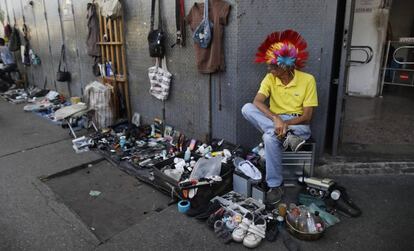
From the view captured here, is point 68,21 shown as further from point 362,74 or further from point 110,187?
point 362,74

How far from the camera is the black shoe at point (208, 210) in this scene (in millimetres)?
2660

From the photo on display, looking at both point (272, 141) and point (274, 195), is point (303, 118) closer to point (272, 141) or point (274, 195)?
point (272, 141)

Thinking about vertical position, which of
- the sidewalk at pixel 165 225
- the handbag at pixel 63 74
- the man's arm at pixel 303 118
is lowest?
the sidewalk at pixel 165 225

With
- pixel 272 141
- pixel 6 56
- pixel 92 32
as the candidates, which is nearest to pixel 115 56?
pixel 92 32

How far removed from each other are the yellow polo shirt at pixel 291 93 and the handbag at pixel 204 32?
83 centimetres

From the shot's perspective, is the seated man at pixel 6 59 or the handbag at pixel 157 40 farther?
the seated man at pixel 6 59

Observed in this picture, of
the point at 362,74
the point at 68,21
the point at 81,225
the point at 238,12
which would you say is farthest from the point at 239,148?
the point at 68,21

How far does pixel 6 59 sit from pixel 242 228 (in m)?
10.1

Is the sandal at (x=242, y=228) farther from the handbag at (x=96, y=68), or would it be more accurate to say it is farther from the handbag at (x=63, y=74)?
the handbag at (x=63, y=74)

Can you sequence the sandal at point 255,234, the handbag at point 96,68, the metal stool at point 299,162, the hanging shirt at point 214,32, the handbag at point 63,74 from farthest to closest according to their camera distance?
the handbag at point 63,74
the handbag at point 96,68
the hanging shirt at point 214,32
the metal stool at point 299,162
the sandal at point 255,234

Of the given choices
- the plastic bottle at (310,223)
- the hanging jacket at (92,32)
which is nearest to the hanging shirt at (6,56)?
the hanging jacket at (92,32)

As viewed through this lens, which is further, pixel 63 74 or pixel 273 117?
pixel 63 74

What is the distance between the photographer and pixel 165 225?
2623 mm

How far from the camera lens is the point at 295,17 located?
319 centimetres
